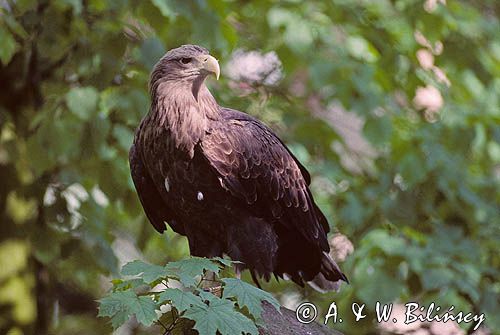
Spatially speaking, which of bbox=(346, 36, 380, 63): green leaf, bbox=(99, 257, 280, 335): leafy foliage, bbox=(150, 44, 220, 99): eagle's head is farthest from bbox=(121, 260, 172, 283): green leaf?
bbox=(346, 36, 380, 63): green leaf

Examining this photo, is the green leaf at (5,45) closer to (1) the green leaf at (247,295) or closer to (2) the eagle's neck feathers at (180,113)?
(2) the eagle's neck feathers at (180,113)

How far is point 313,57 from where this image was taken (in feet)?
20.2

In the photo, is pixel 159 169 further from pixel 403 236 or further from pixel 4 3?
pixel 403 236

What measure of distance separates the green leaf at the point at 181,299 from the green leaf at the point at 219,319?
23mm

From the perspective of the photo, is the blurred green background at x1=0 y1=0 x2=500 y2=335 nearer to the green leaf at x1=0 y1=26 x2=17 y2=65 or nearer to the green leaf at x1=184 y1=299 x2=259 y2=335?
the green leaf at x1=0 y1=26 x2=17 y2=65

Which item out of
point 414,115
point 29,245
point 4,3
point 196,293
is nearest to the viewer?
point 196,293

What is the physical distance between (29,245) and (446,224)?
278cm

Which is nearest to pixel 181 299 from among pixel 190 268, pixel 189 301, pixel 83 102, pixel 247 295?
pixel 189 301

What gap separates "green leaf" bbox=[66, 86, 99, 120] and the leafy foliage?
1931 millimetres

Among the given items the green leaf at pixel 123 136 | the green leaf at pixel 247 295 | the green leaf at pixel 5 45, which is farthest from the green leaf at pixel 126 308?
the green leaf at pixel 123 136

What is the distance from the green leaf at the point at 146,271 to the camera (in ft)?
10.4

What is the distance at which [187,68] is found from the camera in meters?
3.62

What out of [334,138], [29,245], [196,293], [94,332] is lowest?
[94,332]

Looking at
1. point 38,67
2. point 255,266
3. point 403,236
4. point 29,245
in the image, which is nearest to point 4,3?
point 38,67
